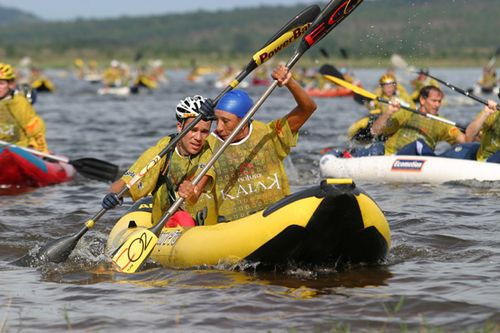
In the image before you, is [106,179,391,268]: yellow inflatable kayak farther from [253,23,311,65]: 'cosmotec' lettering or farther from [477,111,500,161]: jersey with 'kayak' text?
[477,111,500,161]: jersey with 'kayak' text

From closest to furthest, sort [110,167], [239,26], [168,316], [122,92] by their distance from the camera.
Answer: [168,316] → [110,167] → [122,92] → [239,26]

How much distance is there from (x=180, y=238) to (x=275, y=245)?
0.94 m

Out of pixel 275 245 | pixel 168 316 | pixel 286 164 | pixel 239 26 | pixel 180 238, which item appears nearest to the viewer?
pixel 168 316

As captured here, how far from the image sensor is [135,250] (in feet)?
27.8

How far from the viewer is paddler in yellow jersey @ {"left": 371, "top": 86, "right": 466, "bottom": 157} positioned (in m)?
14.8

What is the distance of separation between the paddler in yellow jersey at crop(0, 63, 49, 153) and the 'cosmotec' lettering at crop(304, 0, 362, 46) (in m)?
6.53

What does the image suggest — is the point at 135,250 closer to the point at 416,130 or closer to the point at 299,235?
the point at 299,235

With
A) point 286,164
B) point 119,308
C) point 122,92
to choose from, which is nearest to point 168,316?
point 119,308

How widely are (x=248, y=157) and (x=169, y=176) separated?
2.43ft

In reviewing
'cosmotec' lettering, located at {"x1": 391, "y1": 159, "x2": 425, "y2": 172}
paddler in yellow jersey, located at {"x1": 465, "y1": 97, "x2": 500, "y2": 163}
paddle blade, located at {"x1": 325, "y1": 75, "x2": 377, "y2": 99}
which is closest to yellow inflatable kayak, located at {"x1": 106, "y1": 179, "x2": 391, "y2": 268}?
paddler in yellow jersey, located at {"x1": 465, "y1": 97, "x2": 500, "y2": 163}

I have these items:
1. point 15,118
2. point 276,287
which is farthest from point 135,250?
point 15,118

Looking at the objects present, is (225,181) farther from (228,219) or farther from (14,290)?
(14,290)

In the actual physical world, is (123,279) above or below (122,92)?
below

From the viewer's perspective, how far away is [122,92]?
46812 millimetres
